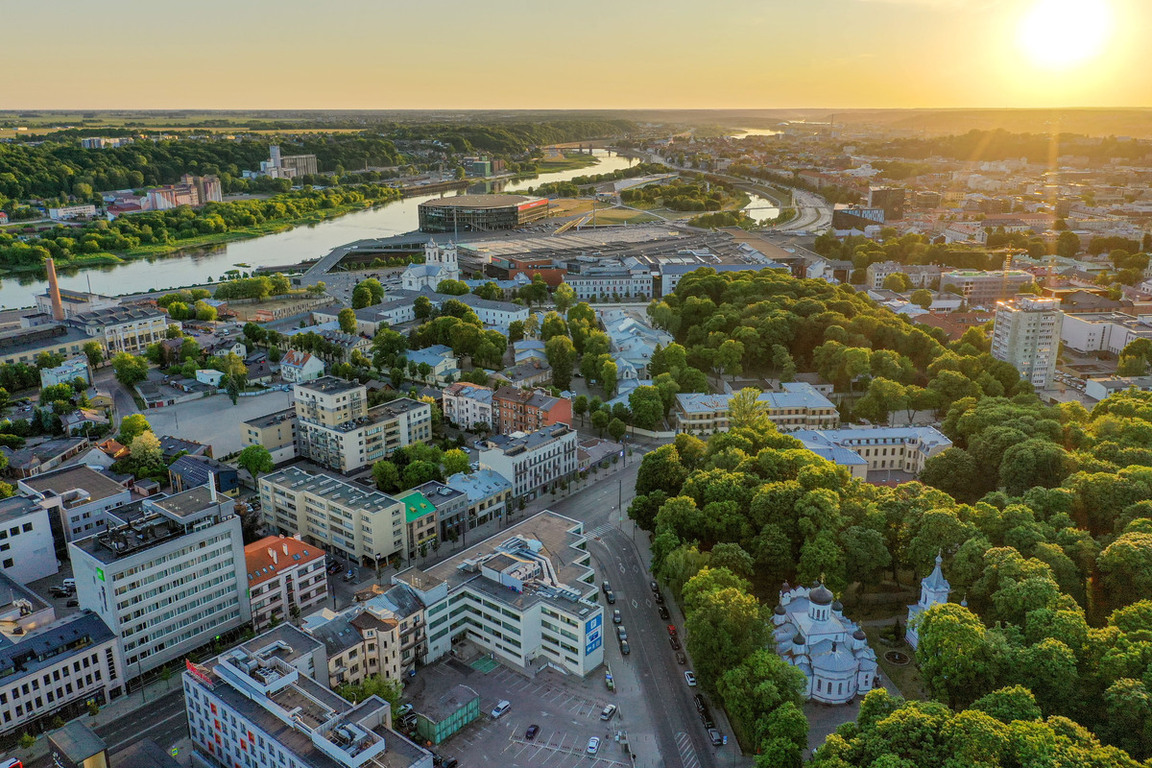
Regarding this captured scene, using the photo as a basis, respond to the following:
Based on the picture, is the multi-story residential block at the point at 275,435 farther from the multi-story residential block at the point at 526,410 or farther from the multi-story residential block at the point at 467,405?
the multi-story residential block at the point at 526,410

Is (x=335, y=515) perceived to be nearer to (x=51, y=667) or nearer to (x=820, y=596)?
(x=51, y=667)

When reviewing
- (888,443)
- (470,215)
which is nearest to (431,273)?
(470,215)

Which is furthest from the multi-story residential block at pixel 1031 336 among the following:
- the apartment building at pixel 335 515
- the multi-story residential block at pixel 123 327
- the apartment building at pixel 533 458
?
the multi-story residential block at pixel 123 327

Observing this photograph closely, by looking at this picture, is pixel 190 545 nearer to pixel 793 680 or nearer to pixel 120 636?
pixel 120 636

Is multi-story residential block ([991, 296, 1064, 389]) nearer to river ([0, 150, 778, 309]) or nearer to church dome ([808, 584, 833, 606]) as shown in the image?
church dome ([808, 584, 833, 606])

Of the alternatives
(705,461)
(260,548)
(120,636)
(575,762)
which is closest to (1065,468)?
(705,461)

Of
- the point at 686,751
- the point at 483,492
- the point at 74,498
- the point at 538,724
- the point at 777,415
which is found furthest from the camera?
the point at 777,415
